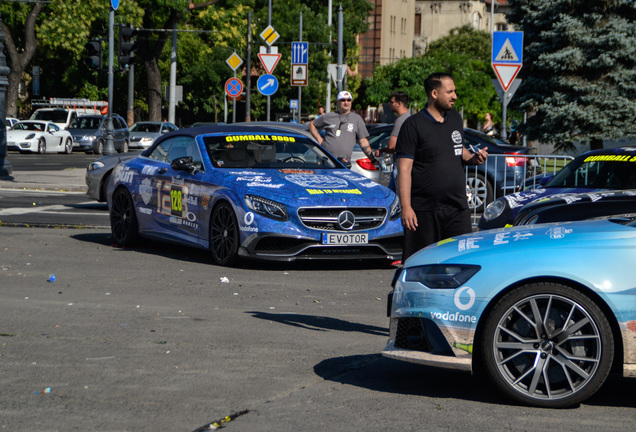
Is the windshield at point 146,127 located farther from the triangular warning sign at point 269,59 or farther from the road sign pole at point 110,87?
the triangular warning sign at point 269,59

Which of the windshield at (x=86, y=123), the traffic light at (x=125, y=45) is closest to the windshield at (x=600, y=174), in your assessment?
the traffic light at (x=125, y=45)

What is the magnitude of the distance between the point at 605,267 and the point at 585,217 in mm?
→ 3861

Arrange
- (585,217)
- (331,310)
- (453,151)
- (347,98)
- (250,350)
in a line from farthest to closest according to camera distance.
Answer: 1. (347,98)
2. (585,217)
3. (331,310)
4. (453,151)
5. (250,350)

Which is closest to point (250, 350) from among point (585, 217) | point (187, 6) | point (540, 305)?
point (540, 305)

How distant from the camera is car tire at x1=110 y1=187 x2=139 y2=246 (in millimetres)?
12422

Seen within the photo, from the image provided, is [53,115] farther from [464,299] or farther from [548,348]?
[548,348]

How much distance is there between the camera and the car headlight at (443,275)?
5.54m

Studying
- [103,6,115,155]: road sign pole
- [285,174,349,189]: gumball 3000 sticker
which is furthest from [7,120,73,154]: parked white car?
[285,174,349,189]: gumball 3000 sticker

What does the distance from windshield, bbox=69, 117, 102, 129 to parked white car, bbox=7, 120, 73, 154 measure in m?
2.94

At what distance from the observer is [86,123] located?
46.8 metres

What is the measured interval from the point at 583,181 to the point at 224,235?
3.87m

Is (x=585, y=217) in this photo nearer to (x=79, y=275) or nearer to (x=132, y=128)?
(x=79, y=275)

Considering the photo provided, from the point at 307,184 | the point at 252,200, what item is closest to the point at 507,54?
the point at 307,184

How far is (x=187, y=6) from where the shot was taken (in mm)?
49250
